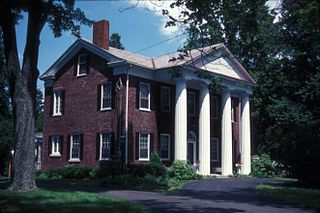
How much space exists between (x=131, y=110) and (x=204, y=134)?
5.75 m

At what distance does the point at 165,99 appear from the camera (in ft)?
104

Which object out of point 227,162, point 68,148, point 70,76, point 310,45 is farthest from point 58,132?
point 310,45

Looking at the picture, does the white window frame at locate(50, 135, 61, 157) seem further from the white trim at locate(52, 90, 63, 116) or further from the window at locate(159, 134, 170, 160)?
the window at locate(159, 134, 170, 160)

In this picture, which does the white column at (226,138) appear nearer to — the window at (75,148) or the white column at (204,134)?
the white column at (204,134)

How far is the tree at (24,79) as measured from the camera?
17.1 meters

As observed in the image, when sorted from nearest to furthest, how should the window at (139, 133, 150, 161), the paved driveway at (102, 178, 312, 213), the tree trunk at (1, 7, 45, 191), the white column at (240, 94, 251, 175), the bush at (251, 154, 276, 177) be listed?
the paved driveway at (102, 178, 312, 213), the tree trunk at (1, 7, 45, 191), the window at (139, 133, 150, 161), the bush at (251, 154, 276, 177), the white column at (240, 94, 251, 175)

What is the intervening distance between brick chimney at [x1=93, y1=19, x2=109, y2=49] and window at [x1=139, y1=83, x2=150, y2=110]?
412 centimetres

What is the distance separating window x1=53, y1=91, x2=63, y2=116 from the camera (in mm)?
33875

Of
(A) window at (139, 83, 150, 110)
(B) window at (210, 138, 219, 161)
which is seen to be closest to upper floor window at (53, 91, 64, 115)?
(A) window at (139, 83, 150, 110)

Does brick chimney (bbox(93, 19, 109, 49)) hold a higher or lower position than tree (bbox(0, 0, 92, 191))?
higher

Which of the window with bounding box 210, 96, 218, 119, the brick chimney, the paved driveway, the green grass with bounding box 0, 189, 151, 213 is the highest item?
the brick chimney

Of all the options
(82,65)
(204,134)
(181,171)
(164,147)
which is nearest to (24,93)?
(181,171)

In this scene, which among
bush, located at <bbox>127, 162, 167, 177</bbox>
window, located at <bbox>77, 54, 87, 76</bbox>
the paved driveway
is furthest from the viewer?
window, located at <bbox>77, 54, 87, 76</bbox>

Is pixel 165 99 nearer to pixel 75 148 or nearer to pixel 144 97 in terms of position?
pixel 144 97
